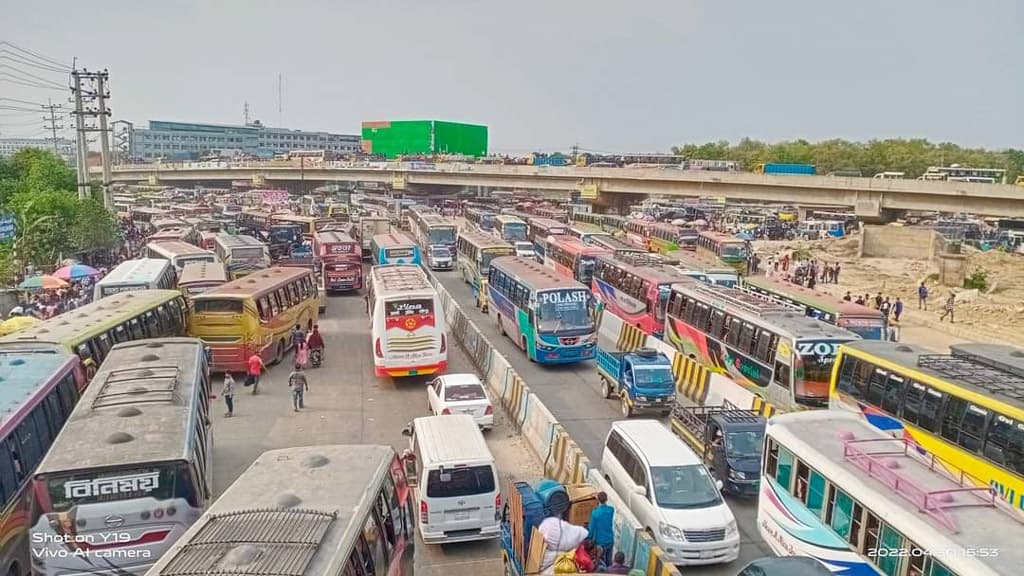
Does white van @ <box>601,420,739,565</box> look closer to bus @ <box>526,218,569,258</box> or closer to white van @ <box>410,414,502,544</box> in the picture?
white van @ <box>410,414,502,544</box>

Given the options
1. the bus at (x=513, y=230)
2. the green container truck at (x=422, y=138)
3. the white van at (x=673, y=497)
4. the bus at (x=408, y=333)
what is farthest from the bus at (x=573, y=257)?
the green container truck at (x=422, y=138)

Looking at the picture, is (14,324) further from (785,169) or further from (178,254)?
(785,169)

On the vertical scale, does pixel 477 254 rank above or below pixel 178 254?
below

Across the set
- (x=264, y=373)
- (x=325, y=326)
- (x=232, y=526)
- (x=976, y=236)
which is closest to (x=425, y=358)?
(x=264, y=373)

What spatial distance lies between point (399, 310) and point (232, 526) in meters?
13.6

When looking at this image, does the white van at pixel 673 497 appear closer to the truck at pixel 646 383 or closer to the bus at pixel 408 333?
the truck at pixel 646 383

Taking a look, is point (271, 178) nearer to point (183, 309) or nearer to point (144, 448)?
point (183, 309)

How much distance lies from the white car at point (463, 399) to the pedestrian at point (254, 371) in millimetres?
5649

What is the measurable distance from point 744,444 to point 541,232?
37.3 metres

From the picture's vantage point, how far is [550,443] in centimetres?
1549

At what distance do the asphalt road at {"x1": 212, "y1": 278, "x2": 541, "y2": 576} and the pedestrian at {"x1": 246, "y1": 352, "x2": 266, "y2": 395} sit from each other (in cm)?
27

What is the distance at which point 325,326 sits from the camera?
29984 millimetres

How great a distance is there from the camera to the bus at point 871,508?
8188mm

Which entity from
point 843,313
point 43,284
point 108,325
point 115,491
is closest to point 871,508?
point 115,491
